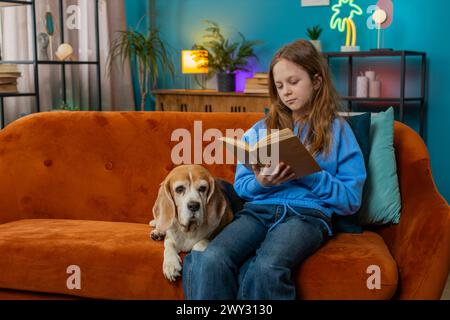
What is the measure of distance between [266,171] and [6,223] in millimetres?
1209

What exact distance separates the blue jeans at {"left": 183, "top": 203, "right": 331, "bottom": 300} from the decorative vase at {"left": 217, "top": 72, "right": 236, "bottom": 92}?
3.16m

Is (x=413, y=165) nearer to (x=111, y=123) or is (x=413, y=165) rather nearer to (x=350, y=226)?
(x=350, y=226)

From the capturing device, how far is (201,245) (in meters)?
2.04

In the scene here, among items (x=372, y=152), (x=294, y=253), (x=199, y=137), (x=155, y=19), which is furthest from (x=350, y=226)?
(x=155, y=19)

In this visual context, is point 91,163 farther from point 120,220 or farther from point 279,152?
point 279,152

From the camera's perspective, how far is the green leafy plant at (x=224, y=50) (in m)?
5.24

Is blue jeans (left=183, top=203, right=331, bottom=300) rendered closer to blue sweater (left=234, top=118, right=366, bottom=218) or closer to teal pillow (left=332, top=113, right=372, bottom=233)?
blue sweater (left=234, top=118, right=366, bottom=218)

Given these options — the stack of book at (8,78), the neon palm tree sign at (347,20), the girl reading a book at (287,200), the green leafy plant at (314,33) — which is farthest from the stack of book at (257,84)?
the girl reading a book at (287,200)

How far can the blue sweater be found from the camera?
205cm

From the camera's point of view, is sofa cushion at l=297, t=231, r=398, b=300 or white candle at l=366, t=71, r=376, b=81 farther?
white candle at l=366, t=71, r=376, b=81

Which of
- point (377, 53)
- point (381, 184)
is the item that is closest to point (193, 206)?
point (381, 184)

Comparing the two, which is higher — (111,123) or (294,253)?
(111,123)

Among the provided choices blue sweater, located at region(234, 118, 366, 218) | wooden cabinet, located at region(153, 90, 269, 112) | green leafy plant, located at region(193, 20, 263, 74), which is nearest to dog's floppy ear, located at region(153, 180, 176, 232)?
blue sweater, located at region(234, 118, 366, 218)

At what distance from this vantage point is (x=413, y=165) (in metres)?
2.26
